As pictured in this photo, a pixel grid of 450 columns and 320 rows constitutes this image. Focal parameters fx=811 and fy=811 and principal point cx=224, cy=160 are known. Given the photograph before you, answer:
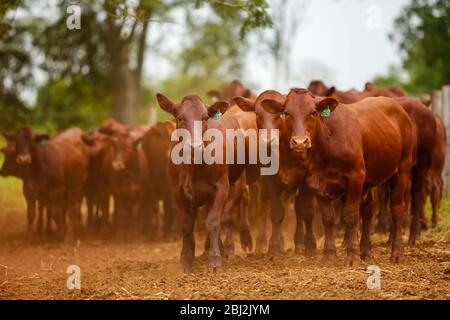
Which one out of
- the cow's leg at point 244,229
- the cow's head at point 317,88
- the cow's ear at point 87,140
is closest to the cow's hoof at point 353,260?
the cow's leg at point 244,229

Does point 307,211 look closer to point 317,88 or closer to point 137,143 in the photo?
point 317,88

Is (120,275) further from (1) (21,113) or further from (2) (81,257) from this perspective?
(1) (21,113)

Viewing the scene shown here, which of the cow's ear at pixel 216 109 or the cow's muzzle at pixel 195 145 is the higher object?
the cow's ear at pixel 216 109

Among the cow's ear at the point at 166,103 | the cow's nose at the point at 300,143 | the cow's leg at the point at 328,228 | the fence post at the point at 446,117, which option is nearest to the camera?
the cow's nose at the point at 300,143

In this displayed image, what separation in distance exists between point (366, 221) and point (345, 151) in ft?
4.73

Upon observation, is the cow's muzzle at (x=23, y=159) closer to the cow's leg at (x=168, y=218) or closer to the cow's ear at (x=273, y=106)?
the cow's leg at (x=168, y=218)

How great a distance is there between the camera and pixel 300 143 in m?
9.49

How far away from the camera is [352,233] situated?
9.95 metres

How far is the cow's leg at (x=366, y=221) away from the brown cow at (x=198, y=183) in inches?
75.7

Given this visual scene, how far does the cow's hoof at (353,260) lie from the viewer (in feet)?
31.9

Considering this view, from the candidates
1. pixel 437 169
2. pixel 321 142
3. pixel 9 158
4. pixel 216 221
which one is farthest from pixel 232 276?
pixel 9 158

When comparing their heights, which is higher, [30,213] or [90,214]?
[30,213]

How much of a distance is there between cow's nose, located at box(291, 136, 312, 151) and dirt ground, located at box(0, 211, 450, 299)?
1432 mm
